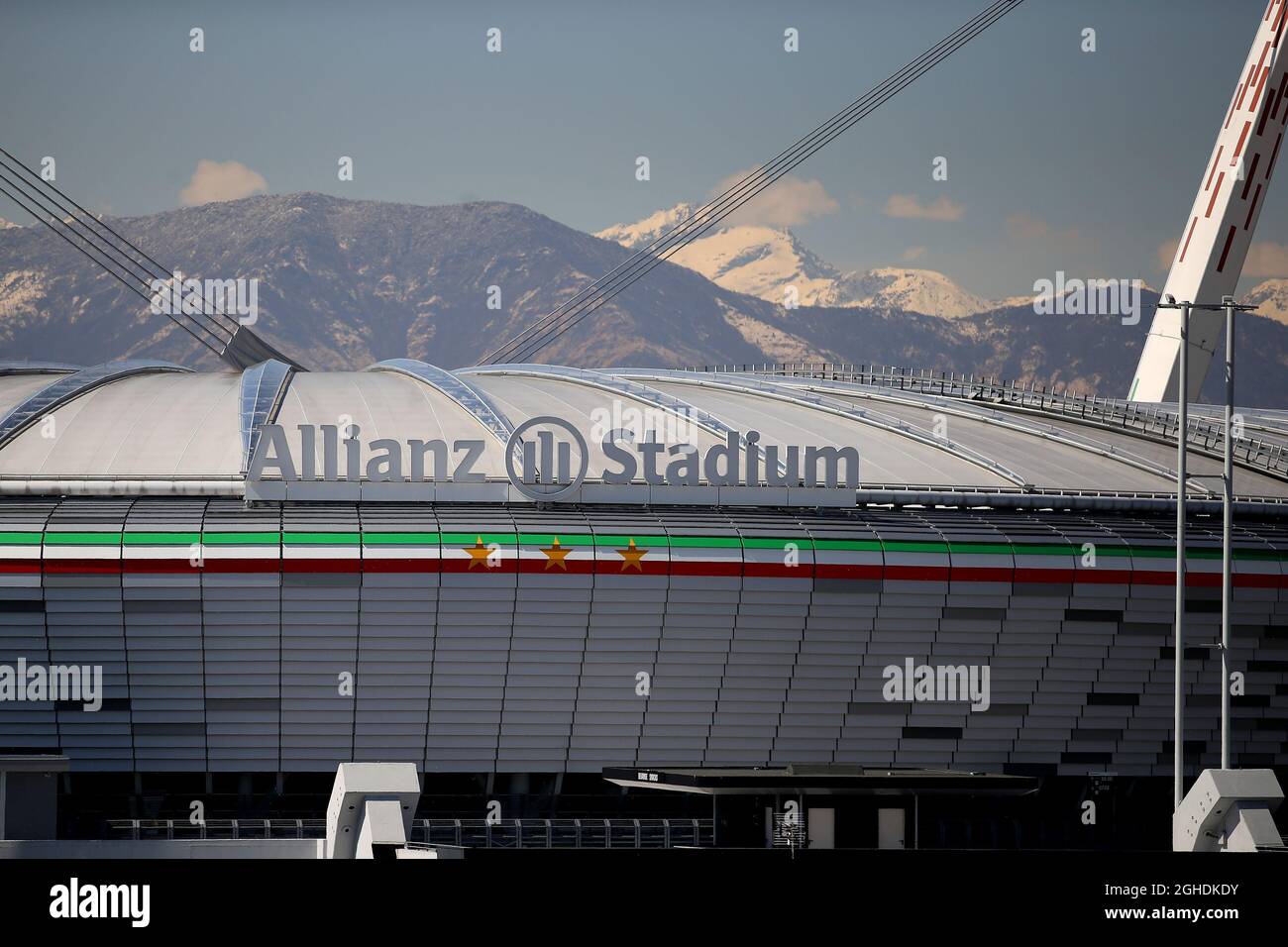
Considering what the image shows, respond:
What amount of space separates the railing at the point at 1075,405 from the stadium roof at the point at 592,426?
0.43 feet

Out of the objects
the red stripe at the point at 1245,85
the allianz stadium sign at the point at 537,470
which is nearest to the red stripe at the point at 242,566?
the allianz stadium sign at the point at 537,470

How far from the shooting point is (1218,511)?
5759 centimetres

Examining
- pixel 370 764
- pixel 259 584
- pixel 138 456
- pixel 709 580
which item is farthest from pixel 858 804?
pixel 138 456

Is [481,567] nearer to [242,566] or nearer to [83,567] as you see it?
[242,566]

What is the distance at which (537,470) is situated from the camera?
2068 inches

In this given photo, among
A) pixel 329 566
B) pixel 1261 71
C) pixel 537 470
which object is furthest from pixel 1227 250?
pixel 329 566

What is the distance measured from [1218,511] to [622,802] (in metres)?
22.0

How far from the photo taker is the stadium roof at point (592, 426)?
5300 cm

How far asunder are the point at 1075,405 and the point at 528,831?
116ft

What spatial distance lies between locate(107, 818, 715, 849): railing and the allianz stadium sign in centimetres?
1128

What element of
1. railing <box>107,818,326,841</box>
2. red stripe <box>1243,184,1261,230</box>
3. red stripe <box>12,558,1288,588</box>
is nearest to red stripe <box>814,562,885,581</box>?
red stripe <box>12,558,1288,588</box>

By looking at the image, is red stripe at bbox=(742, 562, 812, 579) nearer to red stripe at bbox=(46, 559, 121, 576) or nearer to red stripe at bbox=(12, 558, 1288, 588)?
red stripe at bbox=(12, 558, 1288, 588)
